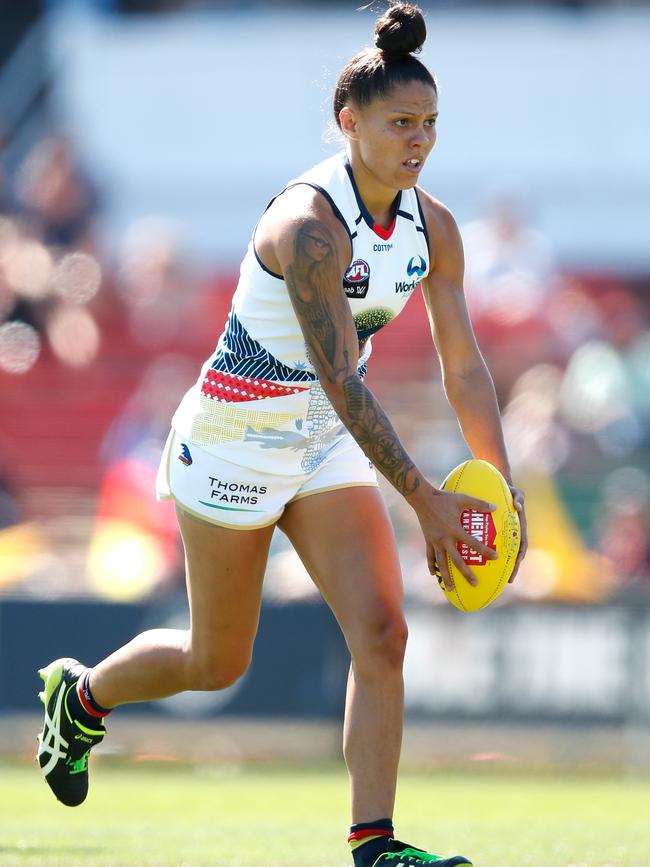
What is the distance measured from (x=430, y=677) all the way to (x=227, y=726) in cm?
146

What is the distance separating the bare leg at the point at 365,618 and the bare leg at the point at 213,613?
0.22 meters

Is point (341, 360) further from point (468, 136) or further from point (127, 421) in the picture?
point (468, 136)

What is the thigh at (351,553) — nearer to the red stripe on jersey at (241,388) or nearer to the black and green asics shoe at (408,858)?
the red stripe on jersey at (241,388)

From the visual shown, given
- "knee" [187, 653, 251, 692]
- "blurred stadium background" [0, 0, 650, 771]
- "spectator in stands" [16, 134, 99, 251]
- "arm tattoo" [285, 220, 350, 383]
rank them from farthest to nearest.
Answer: "spectator in stands" [16, 134, 99, 251], "blurred stadium background" [0, 0, 650, 771], "knee" [187, 653, 251, 692], "arm tattoo" [285, 220, 350, 383]

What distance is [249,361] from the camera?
5426 millimetres

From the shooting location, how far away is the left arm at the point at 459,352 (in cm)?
557

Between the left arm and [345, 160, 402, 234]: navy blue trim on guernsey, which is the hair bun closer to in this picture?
[345, 160, 402, 234]: navy blue trim on guernsey

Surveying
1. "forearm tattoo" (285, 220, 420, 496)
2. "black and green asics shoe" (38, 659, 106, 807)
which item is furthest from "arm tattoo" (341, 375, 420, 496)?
"black and green asics shoe" (38, 659, 106, 807)

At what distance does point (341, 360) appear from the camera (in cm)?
495

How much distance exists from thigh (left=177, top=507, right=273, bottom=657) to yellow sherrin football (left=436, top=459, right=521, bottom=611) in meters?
0.75

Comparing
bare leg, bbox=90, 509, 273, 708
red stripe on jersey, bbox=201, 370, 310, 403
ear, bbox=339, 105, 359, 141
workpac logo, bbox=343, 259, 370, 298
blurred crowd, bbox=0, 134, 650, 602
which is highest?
blurred crowd, bbox=0, 134, 650, 602

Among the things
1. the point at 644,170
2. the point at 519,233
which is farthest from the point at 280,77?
the point at 519,233

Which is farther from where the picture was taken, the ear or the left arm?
the left arm

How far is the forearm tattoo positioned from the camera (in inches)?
194
